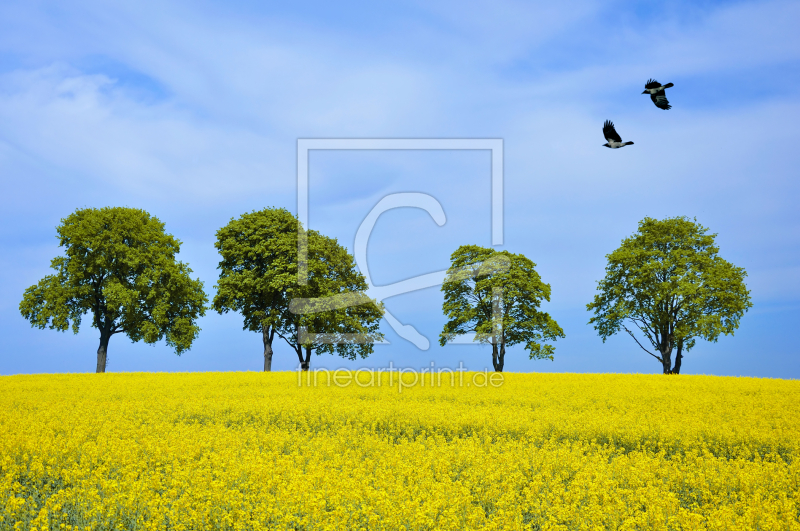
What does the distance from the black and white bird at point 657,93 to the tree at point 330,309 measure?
2503 cm

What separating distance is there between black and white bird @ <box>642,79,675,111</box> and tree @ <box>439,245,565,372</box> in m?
25.6

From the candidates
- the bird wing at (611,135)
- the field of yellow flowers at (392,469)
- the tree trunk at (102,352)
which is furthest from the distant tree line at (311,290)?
the bird wing at (611,135)

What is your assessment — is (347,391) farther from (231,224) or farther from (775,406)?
(231,224)

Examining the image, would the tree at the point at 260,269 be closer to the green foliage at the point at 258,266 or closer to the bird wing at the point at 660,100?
the green foliage at the point at 258,266

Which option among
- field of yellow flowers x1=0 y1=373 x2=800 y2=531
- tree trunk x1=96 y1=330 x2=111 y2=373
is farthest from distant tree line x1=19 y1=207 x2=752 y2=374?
field of yellow flowers x1=0 y1=373 x2=800 y2=531

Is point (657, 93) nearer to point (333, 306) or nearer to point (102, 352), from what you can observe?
point (333, 306)

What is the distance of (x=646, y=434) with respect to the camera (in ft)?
41.6

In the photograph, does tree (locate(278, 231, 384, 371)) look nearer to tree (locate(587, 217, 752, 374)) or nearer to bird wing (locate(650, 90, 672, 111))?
tree (locate(587, 217, 752, 374))

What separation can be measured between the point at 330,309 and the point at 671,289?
2270 centimetres

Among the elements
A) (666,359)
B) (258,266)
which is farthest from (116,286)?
(666,359)

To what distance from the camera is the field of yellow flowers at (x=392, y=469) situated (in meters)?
6.88

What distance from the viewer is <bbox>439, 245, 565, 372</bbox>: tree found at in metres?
36.3

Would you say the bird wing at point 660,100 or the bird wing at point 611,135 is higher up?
the bird wing at point 660,100

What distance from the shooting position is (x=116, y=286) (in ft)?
112
